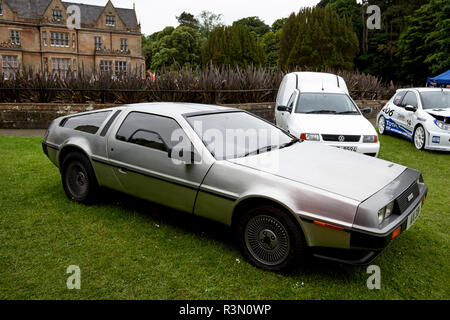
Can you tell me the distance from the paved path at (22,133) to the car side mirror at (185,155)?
27.6 ft

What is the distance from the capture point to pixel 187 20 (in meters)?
82.5

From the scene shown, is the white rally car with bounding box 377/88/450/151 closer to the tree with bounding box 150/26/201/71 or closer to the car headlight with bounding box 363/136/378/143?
the car headlight with bounding box 363/136/378/143

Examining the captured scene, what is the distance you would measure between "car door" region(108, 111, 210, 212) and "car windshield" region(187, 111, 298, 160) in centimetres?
22

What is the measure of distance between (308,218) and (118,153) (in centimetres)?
244

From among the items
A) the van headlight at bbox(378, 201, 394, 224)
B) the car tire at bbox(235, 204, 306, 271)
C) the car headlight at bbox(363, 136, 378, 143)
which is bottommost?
the car tire at bbox(235, 204, 306, 271)

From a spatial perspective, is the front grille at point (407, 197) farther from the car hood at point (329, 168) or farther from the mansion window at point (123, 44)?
the mansion window at point (123, 44)

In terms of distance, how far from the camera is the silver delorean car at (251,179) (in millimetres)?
3006

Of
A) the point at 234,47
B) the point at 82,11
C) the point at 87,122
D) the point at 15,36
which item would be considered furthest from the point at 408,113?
the point at 82,11

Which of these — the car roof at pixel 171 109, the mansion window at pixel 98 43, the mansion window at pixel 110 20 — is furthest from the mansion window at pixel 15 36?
the car roof at pixel 171 109

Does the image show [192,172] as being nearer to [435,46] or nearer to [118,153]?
[118,153]

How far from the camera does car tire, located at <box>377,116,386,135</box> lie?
459 inches

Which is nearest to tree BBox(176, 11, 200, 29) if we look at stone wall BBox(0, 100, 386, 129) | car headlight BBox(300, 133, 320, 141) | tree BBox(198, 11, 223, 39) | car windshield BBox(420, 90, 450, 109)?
tree BBox(198, 11, 223, 39)

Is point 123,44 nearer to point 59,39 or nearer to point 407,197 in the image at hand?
point 59,39
